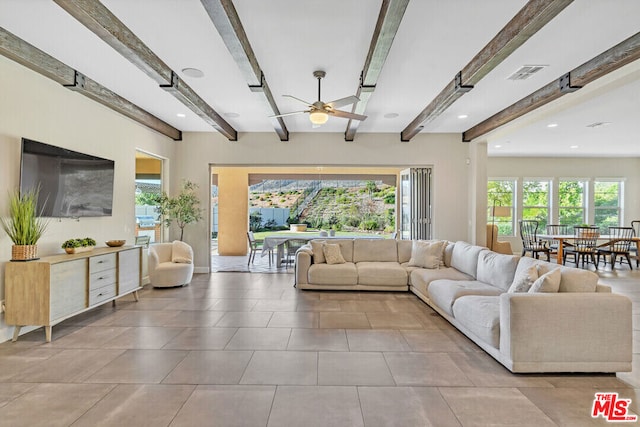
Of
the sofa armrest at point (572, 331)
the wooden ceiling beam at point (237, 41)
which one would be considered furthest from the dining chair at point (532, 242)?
the wooden ceiling beam at point (237, 41)

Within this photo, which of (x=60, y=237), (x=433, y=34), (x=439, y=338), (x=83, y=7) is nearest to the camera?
(x=83, y=7)

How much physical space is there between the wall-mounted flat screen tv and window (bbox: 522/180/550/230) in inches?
418

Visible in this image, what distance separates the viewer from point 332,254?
5.65m

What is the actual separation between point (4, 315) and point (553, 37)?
595 cm

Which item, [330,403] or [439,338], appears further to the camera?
[439,338]

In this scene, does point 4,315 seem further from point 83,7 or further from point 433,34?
point 433,34

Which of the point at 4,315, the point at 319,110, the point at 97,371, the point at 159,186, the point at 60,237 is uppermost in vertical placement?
the point at 319,110

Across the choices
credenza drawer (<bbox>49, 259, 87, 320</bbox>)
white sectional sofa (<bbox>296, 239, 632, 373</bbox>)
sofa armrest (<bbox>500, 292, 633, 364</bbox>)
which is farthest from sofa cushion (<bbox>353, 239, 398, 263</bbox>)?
credenza drawer (<bbox>49, 259, 87, 320</bbox>)

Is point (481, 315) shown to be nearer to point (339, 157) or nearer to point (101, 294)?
point (101, 294)

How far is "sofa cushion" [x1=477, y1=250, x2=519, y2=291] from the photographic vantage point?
3859 millimetres

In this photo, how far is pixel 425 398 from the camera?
2.32 m

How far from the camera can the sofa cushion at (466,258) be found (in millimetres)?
4711

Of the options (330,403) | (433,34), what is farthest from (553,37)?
(330,403)

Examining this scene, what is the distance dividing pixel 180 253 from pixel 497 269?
5064 mm
